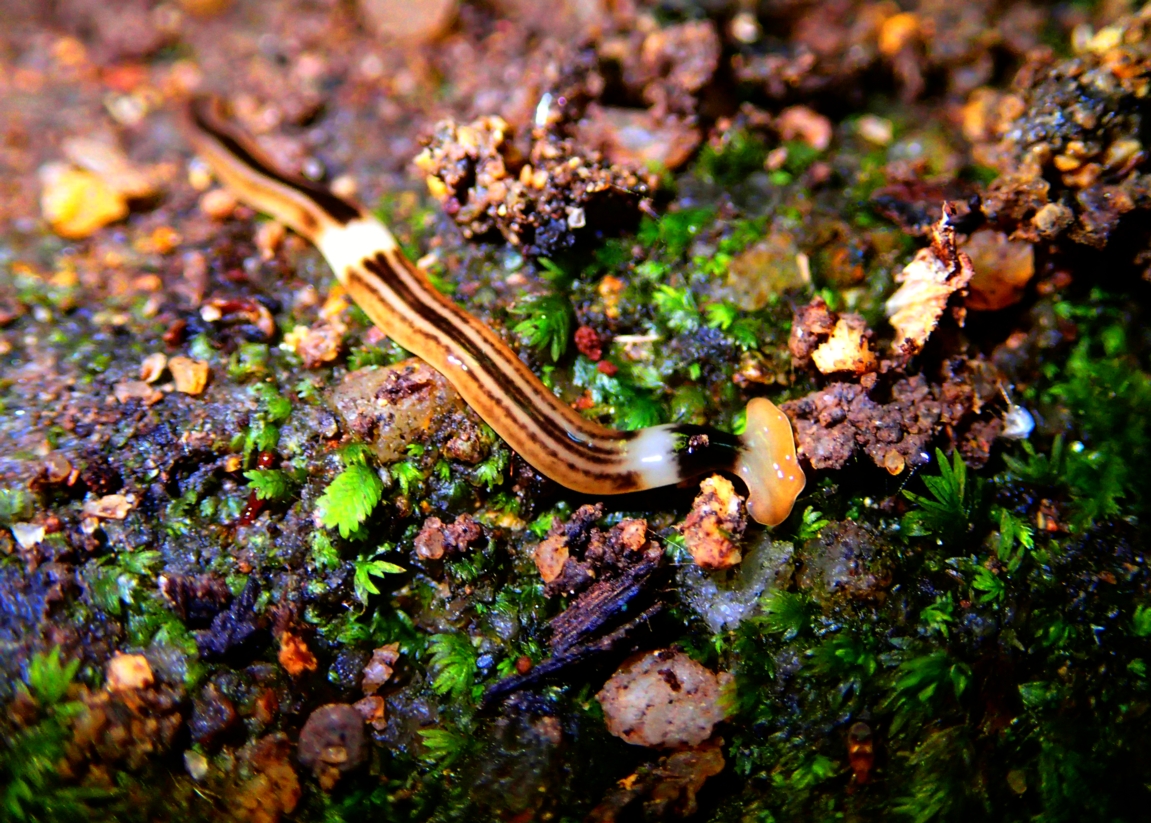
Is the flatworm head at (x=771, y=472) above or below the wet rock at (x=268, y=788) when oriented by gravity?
above

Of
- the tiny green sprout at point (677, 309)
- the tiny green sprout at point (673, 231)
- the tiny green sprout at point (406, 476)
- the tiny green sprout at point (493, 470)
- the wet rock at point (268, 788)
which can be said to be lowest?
the wet rock at point (268, 788)

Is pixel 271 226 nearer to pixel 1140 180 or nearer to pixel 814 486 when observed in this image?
pixel 814 486

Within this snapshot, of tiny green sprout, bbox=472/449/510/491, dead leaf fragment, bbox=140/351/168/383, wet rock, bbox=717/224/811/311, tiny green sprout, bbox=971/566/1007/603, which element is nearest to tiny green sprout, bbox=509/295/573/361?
tiny green sprout, bbox=472/449/510/491

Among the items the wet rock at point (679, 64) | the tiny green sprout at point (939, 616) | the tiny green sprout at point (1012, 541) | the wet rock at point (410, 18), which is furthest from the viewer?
the wet rock at point (410, 18)

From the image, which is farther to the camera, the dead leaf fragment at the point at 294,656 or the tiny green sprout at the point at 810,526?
the tiny green sprout at the point at 810,526

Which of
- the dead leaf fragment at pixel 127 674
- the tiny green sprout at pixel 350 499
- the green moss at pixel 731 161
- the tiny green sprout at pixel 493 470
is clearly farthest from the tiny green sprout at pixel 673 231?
the dead leaf fragment at pixel 127 674

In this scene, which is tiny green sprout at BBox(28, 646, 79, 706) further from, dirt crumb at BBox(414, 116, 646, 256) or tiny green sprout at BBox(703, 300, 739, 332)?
tiny green sprout at BBox(703, 300, 739, 332)

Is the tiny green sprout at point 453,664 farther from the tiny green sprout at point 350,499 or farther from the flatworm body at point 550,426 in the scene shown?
the flatworm body at point 550,426

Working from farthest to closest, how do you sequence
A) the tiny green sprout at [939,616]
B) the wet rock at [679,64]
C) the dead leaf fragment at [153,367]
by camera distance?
the wet rock at [679,64] → the dead leaf fragment at [153,367] → the tiny green sprout at [939,616]

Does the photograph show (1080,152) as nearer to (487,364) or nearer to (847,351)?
(847,351)
